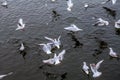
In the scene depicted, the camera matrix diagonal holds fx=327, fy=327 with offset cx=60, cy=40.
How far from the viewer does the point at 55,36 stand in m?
32.7

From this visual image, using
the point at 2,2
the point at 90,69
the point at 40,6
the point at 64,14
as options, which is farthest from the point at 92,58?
the point at 2,2

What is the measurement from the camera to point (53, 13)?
3700 cm

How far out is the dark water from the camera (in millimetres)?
27500

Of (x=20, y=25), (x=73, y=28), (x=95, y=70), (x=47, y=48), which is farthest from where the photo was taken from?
(x=20, y=25)

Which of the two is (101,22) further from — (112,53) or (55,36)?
(112,53)

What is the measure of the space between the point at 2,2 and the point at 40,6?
5533 mm

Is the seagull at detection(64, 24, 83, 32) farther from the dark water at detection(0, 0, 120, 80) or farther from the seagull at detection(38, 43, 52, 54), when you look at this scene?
the seagull at detection(38, 43, 52, 54)

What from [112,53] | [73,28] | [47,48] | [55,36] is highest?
[73,28]

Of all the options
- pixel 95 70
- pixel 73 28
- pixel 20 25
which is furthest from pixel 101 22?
pixel 20 25

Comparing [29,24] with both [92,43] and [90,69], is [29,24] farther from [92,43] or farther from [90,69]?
[90,69]

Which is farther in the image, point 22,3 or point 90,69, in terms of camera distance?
point 22,3

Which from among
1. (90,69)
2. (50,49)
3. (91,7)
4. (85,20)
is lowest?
(90,69)

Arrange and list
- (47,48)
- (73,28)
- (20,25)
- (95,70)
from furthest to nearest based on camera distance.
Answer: (20,25)
(73,28)
(47,48)
(95,70)

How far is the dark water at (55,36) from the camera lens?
27500mm
